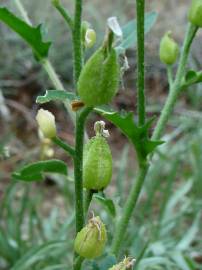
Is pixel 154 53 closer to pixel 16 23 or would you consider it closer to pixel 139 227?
pixel 139 227

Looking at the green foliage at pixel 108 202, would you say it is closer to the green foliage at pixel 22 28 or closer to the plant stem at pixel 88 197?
the plant stem at pixel 88 197

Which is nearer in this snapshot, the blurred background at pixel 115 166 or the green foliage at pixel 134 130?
the green foliage at pixel 134 130

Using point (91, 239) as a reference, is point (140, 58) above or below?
above

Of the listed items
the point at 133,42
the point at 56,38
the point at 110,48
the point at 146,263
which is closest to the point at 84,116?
the point at 110,48

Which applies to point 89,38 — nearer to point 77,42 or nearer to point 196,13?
point 77,42

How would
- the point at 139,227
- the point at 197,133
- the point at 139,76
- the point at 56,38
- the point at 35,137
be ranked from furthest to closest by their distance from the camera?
1. the point at 56,38
2. the point at 35,137
3. the point at 197,133
4. the point at 139,227
5. the point at 139,76

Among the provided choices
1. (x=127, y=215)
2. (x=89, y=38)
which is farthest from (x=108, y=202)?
(x=89, y=38)

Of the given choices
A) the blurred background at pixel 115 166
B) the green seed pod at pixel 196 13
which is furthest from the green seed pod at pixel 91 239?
the green seed pod at pixel 196 13
